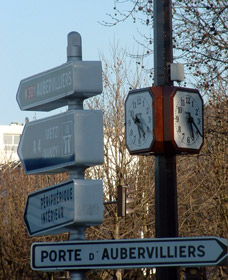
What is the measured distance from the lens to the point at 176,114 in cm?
703

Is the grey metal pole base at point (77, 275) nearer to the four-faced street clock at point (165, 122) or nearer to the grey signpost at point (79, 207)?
the grey signpost at point (79, 207)

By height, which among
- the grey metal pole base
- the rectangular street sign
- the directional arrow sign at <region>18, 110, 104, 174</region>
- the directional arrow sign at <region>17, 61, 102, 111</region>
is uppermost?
the directional arrow sign at <region>17, 61, 102, 111</region>

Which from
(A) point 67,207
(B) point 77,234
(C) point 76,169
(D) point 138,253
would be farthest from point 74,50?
(D) point 138,253

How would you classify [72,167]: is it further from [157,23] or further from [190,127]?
[157,23]

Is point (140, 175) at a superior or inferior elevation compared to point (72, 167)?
superior

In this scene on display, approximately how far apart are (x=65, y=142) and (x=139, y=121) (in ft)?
7.32

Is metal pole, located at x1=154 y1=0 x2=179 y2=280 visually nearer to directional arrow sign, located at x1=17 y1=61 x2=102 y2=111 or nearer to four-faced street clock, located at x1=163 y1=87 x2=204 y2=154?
four-faced street clock, located at x1=163 y1=87 x2=204 y2=154

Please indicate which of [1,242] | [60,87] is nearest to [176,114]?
[60,87]

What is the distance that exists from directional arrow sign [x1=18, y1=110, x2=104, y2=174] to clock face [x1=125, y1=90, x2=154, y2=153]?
6.09 ft

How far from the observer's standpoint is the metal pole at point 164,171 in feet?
22.3

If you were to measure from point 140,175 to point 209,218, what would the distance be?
2.94 metres

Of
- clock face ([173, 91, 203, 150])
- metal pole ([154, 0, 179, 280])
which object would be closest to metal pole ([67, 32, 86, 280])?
metal pole ([154, 0, 179, 280])

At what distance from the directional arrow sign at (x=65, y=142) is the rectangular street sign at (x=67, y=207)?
14 cm

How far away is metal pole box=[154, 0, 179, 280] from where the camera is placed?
22.3 ft
